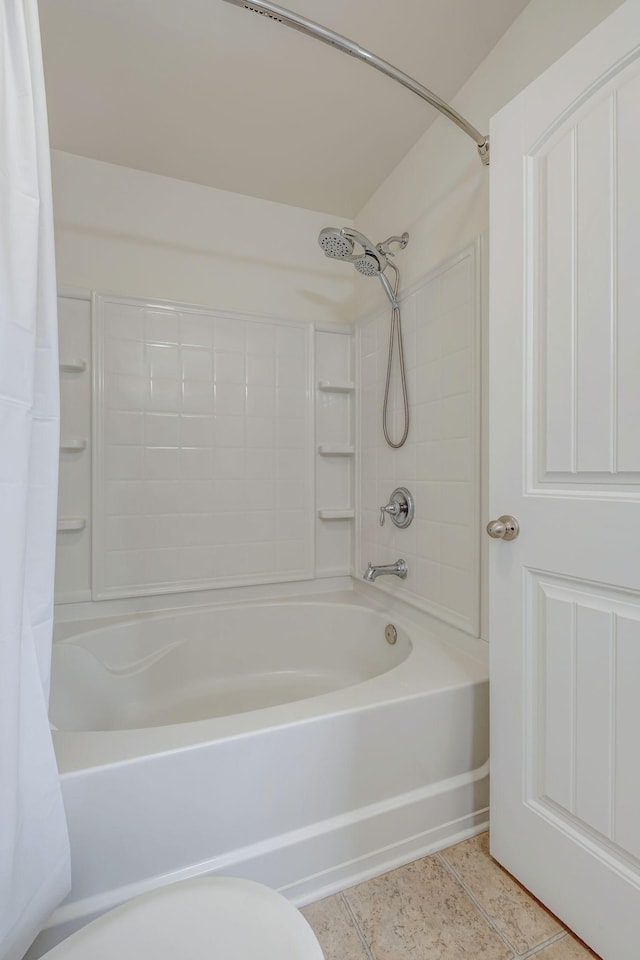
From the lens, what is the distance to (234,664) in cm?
186

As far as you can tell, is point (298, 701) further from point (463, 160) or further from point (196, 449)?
point (463, 160)

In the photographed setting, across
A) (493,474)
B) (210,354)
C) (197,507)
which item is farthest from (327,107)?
(197,507)

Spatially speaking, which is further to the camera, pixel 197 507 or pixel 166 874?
pixel 197 507

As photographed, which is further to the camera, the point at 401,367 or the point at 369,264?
the point at 401,367

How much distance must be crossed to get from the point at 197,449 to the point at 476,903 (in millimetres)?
1733

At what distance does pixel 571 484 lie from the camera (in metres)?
0.91

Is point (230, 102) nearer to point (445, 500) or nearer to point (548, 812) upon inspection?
point (445, 500)

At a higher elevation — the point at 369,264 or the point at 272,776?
the point at 369,264

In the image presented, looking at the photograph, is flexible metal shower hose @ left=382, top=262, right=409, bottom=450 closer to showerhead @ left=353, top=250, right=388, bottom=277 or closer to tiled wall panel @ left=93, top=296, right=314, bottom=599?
showerhead @ left=353, top=250, right=388, bottom=277

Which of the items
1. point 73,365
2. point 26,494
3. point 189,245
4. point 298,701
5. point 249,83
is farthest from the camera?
A: point 189,245

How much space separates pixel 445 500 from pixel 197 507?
1.09m

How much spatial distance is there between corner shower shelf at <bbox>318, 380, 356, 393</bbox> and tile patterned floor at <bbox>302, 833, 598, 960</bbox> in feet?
5.82

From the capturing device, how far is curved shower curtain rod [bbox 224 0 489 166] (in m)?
0.94

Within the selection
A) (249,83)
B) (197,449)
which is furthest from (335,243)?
(197,449)
